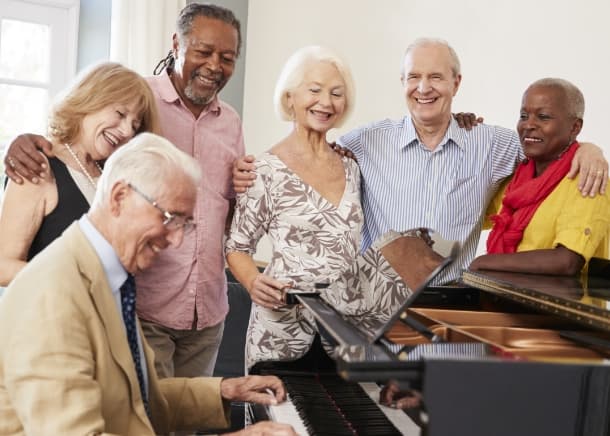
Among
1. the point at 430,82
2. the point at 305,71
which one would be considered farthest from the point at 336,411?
the point at 430,82

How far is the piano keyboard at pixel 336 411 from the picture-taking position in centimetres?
177

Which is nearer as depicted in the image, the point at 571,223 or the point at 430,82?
the point at 571,223

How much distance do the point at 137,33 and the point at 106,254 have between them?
355 cm

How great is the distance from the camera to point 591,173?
2.27m

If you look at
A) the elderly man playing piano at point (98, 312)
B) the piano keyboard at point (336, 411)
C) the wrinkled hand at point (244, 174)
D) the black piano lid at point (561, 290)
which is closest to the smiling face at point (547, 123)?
the black piano lid at point (561, 290)

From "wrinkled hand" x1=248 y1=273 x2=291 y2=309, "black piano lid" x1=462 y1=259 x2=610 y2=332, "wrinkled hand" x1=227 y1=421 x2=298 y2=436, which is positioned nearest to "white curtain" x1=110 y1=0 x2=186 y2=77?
"wrinkled hand" x1=248 y1=273 x2=291 y2=309

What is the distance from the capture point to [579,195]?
7.53 ft

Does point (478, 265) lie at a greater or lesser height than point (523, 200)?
lesser

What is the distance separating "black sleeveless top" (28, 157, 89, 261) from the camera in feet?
7.25

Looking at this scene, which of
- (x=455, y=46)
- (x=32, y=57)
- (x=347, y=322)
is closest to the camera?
(x=347, y=322)

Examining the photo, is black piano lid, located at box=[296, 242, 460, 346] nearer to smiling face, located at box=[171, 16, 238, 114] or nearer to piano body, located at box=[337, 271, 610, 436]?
piano body, located at box=[337, 271, 610, 436]

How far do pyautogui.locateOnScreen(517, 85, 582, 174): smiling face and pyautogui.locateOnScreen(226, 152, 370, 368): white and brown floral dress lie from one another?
56cm

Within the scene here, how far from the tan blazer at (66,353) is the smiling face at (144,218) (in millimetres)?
81

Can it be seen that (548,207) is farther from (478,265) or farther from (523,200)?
(478,265)
